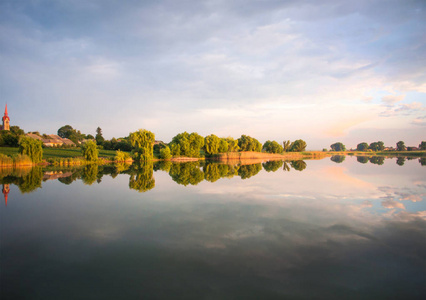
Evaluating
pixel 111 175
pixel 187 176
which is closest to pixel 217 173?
pixel 187 176

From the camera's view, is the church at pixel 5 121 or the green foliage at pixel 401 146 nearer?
the church at pixel 5 121

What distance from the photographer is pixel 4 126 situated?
134250 millimetres

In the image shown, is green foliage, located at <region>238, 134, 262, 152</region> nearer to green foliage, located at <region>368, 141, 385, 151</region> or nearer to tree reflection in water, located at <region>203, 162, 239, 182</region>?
tree reflection in water, located at <region>203, 162, 239, 182</region>

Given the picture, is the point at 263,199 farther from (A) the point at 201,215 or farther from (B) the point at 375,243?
(B) the point at 375,243

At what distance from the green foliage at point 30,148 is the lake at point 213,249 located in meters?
30.6

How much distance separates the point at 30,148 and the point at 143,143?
994 inches

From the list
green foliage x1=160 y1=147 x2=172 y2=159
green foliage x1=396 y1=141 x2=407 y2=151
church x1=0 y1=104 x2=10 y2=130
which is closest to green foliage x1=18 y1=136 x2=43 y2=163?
green foliage x1=160 y1=147 x2=172 y2=159

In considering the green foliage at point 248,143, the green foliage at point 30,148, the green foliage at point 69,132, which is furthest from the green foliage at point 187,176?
the green foliage at point 69,132

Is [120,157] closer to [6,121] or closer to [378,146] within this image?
[6,121]

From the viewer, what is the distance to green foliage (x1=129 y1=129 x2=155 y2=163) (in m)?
59.1

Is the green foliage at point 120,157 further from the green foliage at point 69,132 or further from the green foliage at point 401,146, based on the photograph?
the green foliage at point 401,146

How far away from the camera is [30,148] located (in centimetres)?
3841

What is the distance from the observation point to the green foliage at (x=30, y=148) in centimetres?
3803

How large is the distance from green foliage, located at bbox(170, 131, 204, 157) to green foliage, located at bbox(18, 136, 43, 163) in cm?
3453
